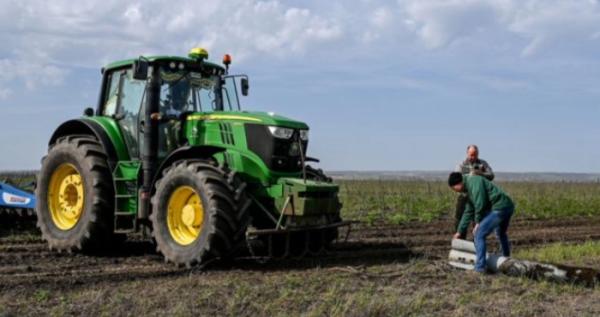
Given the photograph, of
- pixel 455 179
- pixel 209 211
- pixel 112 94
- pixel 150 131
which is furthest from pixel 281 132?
pixel 112 94

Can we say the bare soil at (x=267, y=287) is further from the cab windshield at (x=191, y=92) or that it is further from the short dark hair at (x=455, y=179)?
the cab windshield at (x=191, y=92)

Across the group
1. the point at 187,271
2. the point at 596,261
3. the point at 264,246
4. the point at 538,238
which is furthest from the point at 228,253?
the point at 538,238

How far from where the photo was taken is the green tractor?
29.1ft

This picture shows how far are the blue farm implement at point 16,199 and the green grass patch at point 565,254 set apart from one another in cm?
755

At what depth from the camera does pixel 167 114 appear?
389 inches

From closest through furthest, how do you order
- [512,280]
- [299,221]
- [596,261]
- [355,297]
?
[355,297]
[512,280]
[299,221]
[596,261]

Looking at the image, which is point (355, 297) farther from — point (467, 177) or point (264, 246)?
point (264, 246)

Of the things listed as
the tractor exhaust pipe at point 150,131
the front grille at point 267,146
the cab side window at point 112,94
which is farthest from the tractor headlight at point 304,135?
the cab side window at point 112,94

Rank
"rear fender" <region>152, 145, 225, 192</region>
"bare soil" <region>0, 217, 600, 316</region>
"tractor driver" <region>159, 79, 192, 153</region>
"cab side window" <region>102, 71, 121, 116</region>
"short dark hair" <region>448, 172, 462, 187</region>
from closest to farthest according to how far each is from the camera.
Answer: "bare soil" <region>0, 217, 600, 316</region>
"short dark hair" <region>448, 172, 462, 187</region>
"rear fender" <region>152, 145, 225, 192</region>
"tractor driver" <region>159, 79, 192, 153</region>
"cab side window" <region>102, 71, 121, 116</region>

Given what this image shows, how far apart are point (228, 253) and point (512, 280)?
335 cm

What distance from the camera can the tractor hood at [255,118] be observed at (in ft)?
30.4

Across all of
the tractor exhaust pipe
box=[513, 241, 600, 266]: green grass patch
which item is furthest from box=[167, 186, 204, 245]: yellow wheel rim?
box=[513, 241, 600, 266]: green grass patch

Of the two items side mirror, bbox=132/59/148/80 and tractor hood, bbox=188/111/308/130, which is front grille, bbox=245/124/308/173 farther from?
side mirror, bbox=132/59/148/80

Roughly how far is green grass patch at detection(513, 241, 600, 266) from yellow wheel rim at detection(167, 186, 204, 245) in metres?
4.70
